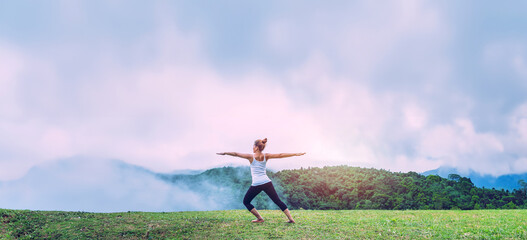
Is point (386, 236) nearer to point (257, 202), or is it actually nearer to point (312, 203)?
point (257, 202)

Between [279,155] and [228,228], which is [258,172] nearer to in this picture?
[279,155]

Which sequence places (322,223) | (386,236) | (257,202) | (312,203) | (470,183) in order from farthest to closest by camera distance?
(470,183)
(312,203)
(257,202)
(322,223)
(386,236)

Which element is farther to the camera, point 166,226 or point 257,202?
point 257,202

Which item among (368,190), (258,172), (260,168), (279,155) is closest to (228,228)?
(258,172)

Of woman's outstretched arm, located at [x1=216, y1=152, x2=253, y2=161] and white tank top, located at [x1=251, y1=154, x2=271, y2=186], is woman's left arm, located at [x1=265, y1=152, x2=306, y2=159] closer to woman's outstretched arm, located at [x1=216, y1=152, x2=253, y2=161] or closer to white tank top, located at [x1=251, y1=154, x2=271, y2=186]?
white tank top, located at [x1=251, y1=154, x2=271, y2=186]

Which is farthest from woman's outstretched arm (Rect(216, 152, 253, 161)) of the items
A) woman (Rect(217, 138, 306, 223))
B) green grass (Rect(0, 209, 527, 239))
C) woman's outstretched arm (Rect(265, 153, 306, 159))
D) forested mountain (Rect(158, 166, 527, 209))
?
forested mountain (Rect(158, 166, 527, 209))

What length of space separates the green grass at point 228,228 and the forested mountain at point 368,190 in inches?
528

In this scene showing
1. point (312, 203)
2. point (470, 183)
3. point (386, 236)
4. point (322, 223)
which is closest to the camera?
point (386, 236)

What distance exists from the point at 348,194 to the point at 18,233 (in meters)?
25.2

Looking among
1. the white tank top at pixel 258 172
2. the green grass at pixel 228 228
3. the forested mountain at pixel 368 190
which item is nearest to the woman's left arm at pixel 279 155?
the white tank top at pixel 258 172

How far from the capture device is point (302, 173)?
35438 millimetres

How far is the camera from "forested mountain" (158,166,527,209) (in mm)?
31625

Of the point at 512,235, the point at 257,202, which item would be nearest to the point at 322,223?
the point at 512,235

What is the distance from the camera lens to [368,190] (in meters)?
33.1
